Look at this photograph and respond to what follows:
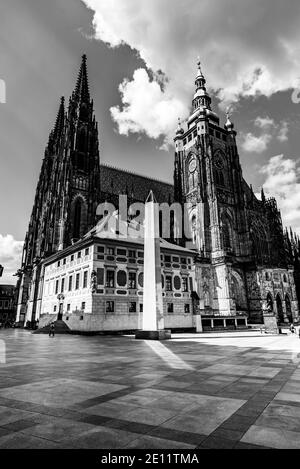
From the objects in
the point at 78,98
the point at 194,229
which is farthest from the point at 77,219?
the point at 78,98

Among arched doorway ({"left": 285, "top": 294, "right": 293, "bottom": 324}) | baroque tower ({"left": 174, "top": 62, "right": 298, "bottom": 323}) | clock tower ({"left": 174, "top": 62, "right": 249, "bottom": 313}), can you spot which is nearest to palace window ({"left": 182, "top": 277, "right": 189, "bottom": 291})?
baroque tower ({"left": 174, "top": 62, "right": 298, "bottom": 323})

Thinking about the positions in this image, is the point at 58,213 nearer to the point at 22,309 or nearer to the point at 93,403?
the point at 22,309

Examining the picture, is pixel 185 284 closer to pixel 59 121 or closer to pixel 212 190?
pixel 212 190

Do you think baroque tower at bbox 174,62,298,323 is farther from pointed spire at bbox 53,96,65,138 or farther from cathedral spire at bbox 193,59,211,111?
pointed spire at bbox 53,96,65,138

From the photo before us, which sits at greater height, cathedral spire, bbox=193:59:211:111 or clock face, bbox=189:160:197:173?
cathedral spire, bbox=193:59:211:111

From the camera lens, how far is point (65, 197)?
47.2m

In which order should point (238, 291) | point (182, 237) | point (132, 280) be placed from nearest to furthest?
point (132, 280) → point (238, 291) → point (182, 237)

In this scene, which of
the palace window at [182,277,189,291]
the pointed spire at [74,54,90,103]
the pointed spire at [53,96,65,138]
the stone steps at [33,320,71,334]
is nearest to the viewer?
the stone steps at [33,320,71,334]

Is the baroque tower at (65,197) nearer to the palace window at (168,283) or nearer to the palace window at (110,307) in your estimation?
the palace window at (110,307)

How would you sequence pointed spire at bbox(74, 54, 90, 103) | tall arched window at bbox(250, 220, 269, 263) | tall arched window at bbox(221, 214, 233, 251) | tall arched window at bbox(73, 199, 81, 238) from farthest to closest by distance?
1. pointed spire at bbox(74, 54, 90, 103)
2. tall arched window at bbox(250, 220, 269, 263)
3. tall arched window at bbox(221, 214, 233, 251)
4. tall arched window at bbox(73, 199, 81, 238)

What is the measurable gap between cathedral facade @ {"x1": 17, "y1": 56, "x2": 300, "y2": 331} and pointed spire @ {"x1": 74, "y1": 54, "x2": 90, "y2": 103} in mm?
247

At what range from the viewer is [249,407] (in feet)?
14.6

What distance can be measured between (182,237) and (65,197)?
2259 cm

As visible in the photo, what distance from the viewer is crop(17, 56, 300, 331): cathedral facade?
33750mm
